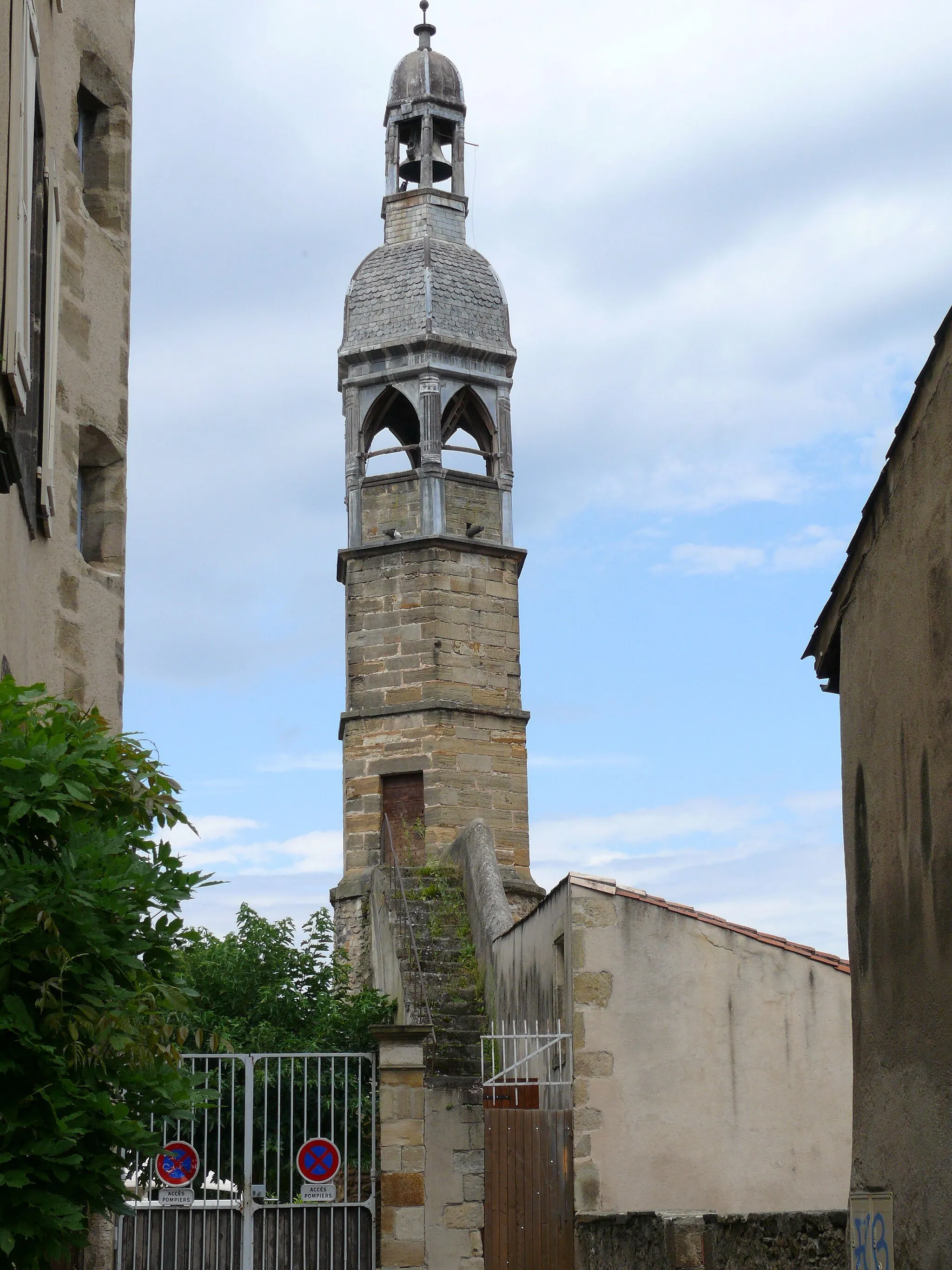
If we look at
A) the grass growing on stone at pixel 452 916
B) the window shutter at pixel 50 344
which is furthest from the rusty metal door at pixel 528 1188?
the window shutter at pixel 50 344

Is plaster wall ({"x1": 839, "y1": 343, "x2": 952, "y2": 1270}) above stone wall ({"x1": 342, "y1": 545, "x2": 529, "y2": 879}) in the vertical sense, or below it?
below

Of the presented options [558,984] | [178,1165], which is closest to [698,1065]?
[558,984]

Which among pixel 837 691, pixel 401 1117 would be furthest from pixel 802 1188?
pixel 837 691

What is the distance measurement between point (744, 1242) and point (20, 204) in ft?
18.3

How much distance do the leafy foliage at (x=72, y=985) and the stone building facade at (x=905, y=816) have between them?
2.65m

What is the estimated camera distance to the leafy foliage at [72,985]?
4.30 m

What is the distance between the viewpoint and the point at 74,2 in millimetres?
8891

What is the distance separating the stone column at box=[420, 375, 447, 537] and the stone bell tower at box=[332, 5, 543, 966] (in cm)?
2

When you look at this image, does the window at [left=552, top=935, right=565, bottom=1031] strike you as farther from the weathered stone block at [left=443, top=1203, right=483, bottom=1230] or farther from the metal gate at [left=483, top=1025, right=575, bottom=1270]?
the weathered stone block at [left=443, top=1203, right=483, bottom=1230]

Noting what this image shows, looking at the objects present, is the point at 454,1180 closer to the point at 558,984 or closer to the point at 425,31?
the point at 558,984

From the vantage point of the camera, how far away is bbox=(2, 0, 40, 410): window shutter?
5.91 metres

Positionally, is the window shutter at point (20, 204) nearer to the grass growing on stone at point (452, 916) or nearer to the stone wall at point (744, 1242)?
the stone wall at point (744, 1242)

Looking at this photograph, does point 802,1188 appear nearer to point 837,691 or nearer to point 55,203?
point 837,691

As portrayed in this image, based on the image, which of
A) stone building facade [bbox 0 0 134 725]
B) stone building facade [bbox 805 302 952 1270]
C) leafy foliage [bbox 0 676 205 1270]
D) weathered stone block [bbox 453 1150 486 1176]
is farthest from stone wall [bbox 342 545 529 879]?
leafy foliage [bbox 0 676 205 1270]
